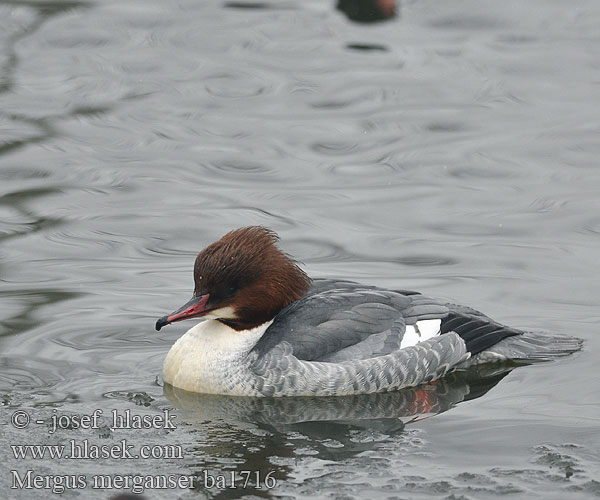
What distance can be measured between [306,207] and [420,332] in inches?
123

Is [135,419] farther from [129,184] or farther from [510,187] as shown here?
[510,187]

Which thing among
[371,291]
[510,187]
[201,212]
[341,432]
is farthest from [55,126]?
[341,432]

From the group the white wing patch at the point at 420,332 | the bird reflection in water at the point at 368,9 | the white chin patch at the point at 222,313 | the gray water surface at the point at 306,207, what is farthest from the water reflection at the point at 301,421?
the bird reflection in water at the point at 368,9

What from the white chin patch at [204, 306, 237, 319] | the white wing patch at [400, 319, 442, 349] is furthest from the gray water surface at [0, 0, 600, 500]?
the white chin patch at [204, 306, 237, 319]

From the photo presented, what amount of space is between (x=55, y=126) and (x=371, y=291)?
5653mm

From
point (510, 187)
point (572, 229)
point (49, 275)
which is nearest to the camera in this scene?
point (49, 275)

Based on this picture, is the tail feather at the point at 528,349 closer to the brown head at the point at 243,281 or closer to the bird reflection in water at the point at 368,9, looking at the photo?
the brown head at the point at 243,281

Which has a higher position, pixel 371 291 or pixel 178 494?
pixel 371 291

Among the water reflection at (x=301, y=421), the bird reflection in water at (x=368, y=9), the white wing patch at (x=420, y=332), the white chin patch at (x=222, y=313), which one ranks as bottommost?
the water reflection at (x=301, y=421)

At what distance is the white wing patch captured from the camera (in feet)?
27.5

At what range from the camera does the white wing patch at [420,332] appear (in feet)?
27.5

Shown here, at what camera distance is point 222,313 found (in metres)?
8.17

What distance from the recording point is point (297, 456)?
7.24m

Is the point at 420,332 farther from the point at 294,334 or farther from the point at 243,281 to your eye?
the point at 243,281
